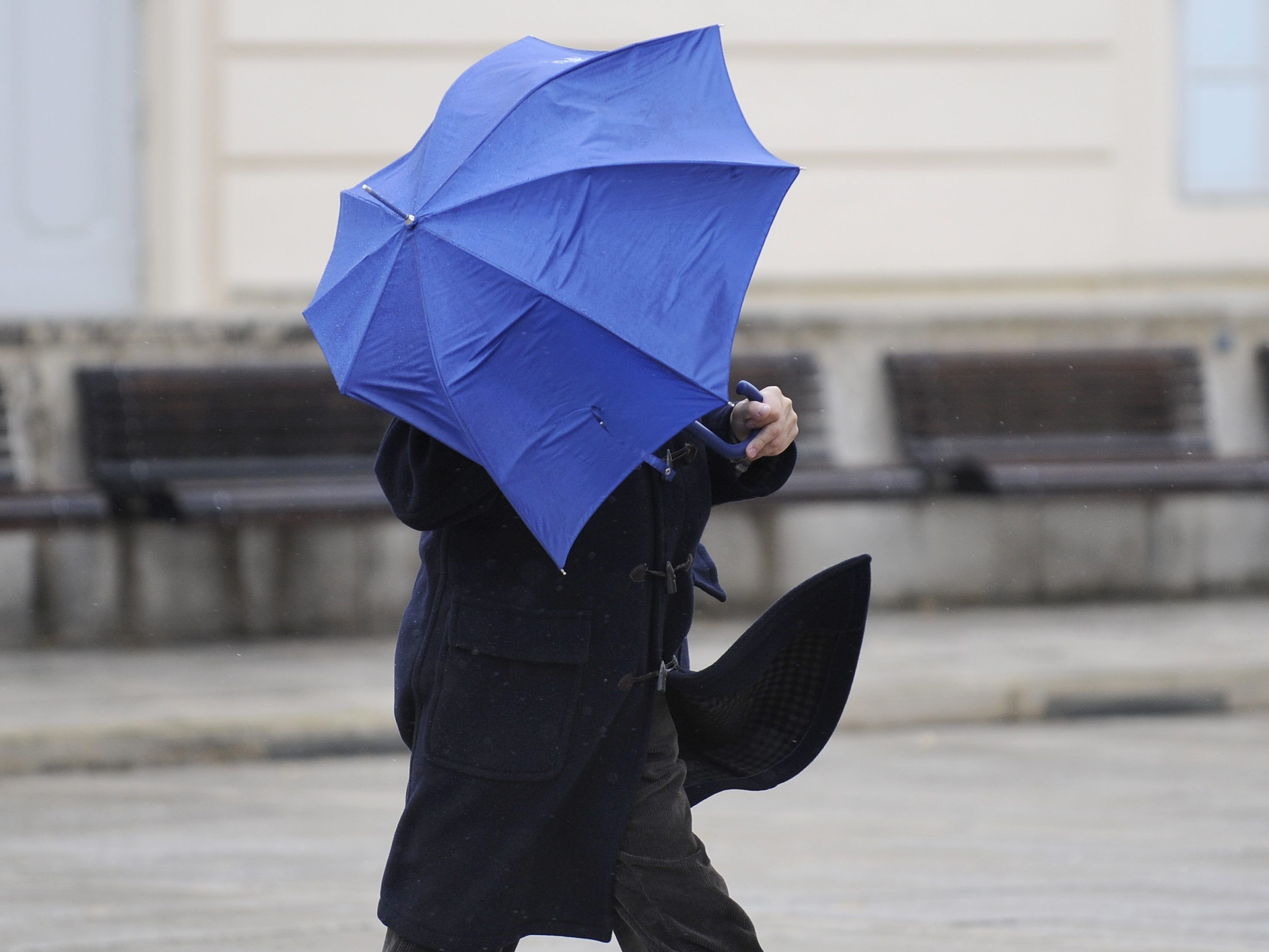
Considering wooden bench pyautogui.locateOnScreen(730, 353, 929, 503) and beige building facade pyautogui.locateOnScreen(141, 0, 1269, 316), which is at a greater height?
beige building facade pyautogui.locateOnScreen(141, 0, 1269, 316)

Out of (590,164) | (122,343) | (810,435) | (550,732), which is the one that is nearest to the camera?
(590,164)

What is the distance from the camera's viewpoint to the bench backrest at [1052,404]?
10.8 m

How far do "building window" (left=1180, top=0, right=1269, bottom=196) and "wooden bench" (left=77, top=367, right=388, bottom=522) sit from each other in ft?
17.2

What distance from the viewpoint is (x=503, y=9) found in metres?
10.8

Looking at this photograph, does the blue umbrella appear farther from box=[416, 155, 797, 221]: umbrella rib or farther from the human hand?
the human hand

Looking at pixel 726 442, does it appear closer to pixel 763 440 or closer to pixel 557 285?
pixel 763 440

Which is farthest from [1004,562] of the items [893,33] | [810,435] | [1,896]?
[1,896]

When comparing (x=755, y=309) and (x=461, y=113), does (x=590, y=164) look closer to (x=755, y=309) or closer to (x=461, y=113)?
(x=461, y=113)

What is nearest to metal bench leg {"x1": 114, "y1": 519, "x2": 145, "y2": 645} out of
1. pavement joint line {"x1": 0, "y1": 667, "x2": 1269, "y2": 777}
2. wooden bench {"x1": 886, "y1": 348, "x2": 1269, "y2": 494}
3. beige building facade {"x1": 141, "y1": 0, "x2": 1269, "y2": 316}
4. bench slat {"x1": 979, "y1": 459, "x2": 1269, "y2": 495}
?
beige building facade {"x1": 141, "y1": 0, "x2": 1269, "y2": 316}

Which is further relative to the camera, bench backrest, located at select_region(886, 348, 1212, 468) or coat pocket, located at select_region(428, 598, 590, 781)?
bench backrest, located at select_region(886, 348, 1212, 468)

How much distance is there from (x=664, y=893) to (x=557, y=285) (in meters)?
0.92

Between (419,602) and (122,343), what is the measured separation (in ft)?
23.5

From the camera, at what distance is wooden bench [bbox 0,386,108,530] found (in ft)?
29.1

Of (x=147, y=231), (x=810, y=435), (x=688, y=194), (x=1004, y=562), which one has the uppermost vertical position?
(x=688, y=194)
